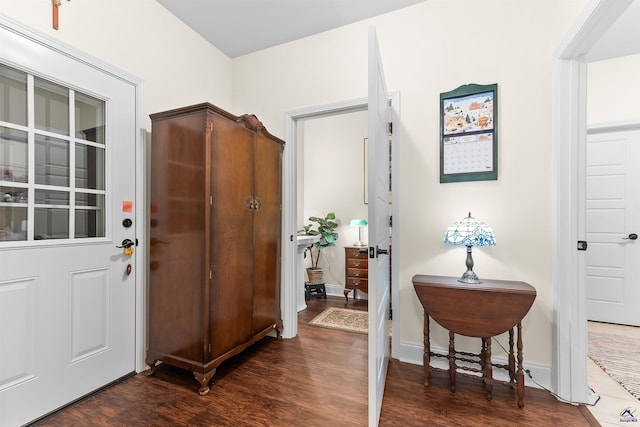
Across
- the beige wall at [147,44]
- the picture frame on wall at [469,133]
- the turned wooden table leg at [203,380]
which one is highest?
the beige wall at [147,44]

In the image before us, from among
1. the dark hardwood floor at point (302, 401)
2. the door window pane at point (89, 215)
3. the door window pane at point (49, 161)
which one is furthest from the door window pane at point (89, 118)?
the dark hardwood floor at point (302, 401)

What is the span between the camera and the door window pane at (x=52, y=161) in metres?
1.56

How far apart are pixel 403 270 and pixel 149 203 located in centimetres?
198

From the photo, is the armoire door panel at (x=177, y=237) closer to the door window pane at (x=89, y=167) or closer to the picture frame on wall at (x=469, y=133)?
the door window pane at (x=89, y=167)

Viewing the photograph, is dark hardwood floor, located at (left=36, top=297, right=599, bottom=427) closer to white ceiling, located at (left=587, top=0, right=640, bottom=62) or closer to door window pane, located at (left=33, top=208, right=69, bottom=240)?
door window pane, located at (left=33, top=208, right=69, bottom=240)

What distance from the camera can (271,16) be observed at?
2318 mm

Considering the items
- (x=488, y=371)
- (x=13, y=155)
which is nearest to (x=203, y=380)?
(x=13, y=155)

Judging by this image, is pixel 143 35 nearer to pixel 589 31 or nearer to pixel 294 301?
pixel 294 301

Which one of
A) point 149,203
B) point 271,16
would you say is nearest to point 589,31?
point 271,16

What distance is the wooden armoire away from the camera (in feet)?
5.94

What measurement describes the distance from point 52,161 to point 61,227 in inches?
14.9

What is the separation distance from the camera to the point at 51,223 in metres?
1.61

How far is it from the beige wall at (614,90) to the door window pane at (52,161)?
4.45 meters

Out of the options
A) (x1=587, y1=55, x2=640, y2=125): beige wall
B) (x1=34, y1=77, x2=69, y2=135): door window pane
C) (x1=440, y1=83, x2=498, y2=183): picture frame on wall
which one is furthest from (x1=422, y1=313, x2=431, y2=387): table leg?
(x1=587, y1=55, x2=640, y2=125): beige wall
